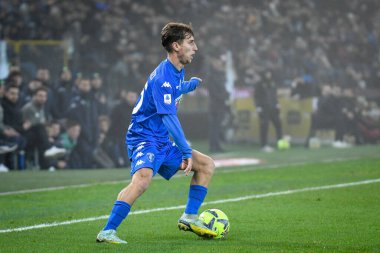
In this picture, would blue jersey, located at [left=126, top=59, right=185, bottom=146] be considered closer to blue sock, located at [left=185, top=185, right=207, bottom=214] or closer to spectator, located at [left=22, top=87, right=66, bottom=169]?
blue sock, located at [left=185, top=185, right=207, bottom=214]

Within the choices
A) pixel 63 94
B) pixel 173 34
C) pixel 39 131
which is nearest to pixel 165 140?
pixel 173 34

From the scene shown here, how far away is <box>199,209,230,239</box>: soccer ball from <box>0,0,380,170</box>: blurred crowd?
8826mm

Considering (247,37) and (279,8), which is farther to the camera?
(279,8)

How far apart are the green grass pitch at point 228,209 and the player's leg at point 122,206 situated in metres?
0.10

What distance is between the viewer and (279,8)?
2738cm

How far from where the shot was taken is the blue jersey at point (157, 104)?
703 centimetres

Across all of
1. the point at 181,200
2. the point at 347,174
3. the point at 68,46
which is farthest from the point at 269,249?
the point at 68,46

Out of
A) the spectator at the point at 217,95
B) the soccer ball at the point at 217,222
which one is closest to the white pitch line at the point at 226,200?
the soccer ball at the point at 217,222

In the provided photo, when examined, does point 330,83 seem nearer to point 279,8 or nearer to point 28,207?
point 279,8

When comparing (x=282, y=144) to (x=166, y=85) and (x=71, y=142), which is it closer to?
(x=71, y=142)

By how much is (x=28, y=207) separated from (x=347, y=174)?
591cm

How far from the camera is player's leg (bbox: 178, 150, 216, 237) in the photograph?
7473 millimetres

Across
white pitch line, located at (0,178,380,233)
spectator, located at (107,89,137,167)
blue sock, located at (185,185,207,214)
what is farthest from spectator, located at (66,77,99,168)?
blue sock, located at (185,185,207,214)

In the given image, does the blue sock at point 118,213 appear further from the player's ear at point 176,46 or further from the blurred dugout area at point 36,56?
the blurred dugout area at point 36,56
